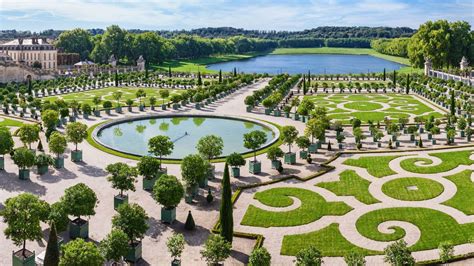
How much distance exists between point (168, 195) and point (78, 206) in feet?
15.6

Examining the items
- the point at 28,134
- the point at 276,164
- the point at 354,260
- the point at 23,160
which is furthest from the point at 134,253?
the point at 28,134

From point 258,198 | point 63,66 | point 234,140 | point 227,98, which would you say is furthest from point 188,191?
point 63,66

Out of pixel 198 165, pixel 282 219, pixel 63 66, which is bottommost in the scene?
pixel 282 219

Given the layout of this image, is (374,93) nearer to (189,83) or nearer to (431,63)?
(431,63)

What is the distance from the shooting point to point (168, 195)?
25.6 m

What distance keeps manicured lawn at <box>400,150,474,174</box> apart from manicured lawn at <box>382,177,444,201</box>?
7.90 ft

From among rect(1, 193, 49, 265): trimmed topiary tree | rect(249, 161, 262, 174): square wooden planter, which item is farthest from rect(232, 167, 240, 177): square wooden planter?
rect(1, 193, 49, 265): trimmed topiary tree

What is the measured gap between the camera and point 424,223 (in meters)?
25.9

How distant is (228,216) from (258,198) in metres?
7.53

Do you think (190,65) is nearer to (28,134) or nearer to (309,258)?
(28,134)

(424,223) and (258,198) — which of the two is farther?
(258,198)

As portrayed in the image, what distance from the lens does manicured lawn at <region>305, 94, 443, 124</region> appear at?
6125cm

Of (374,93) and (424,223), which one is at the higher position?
(374,93)

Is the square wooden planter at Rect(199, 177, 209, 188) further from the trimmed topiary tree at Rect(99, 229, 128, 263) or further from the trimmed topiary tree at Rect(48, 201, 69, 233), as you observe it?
the trimmed topiary tree at Rect(99, 229, 128, 263)
